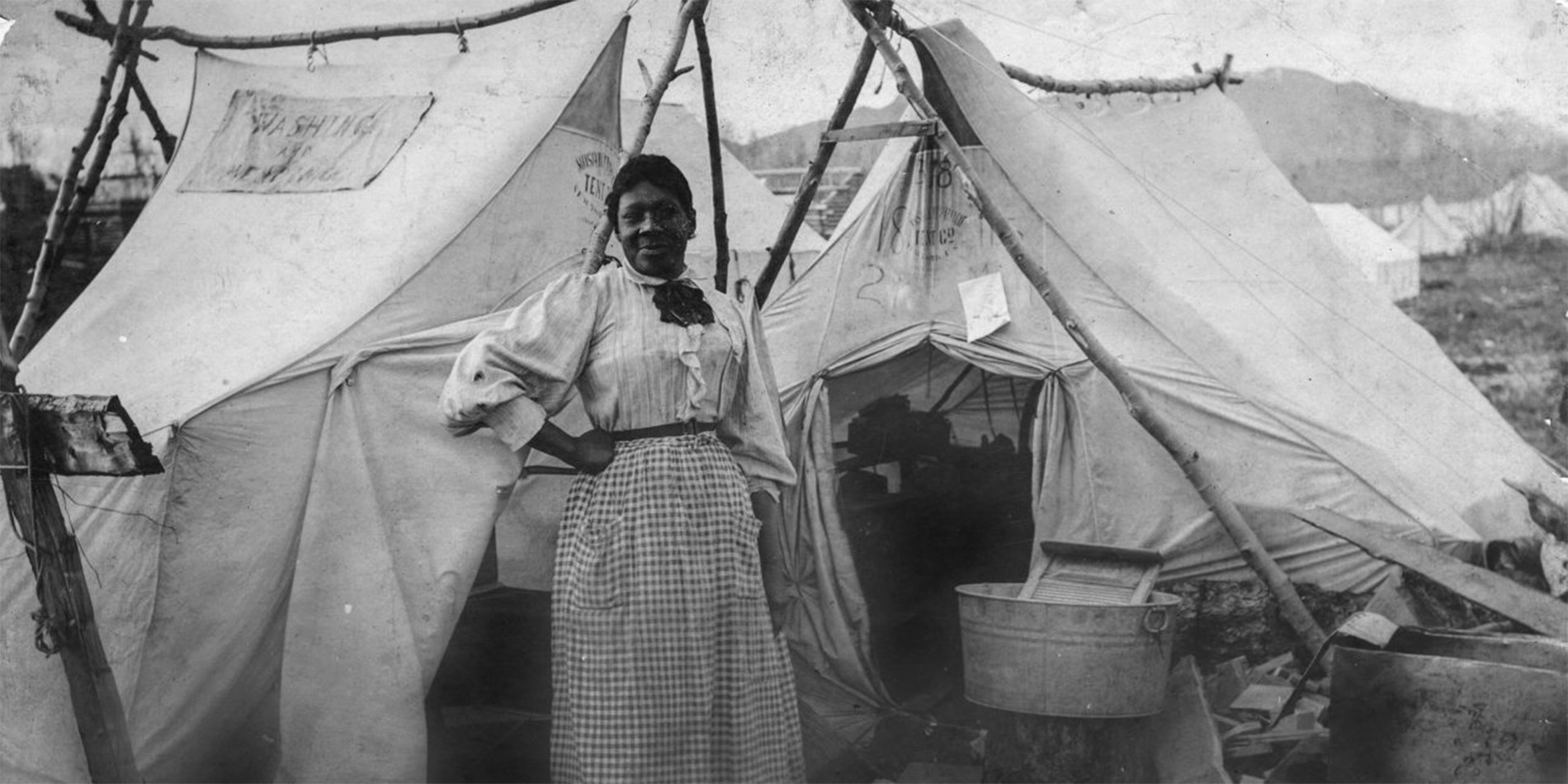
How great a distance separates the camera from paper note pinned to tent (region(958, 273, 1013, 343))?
15.5 feet

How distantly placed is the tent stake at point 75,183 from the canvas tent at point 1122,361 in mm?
2638

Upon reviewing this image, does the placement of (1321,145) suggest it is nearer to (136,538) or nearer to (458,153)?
(458,153)

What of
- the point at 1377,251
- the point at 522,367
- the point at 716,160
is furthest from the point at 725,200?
the point at 1377,251

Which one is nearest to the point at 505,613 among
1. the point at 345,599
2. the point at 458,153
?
the point at 345,599

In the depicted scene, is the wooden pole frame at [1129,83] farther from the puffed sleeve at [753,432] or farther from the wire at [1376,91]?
the puffed sleeve at [753,432]

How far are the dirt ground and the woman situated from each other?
31.6ft

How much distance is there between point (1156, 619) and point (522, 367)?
2.23 m

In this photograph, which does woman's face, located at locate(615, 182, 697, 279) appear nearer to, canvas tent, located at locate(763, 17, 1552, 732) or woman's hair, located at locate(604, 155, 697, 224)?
woman's hair, located at locate(604, 155, 697, 224)

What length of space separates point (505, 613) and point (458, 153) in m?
1.86

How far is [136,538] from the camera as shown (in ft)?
10.2

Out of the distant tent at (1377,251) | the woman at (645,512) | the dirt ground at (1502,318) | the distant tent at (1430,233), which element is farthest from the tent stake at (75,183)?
the distant tent at (1430,233)

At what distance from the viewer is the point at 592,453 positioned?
2668mm

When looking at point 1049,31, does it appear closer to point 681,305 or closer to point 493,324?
point 493,324

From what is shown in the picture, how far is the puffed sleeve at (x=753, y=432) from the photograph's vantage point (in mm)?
2912
